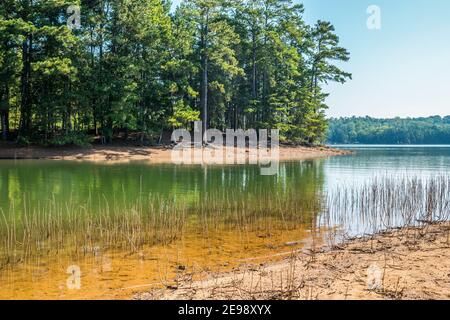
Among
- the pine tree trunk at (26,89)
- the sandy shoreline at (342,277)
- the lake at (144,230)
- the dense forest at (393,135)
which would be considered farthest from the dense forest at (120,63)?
the dense forest at (393,135)

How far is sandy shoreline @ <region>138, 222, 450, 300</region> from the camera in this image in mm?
5434

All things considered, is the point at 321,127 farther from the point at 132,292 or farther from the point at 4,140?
the point at 132,292

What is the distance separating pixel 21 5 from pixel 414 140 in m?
146

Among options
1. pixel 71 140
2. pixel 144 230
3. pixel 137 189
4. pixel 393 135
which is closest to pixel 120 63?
pixel 71 140

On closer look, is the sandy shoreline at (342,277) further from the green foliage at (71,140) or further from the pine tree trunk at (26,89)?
the pine tree trunk at (26,89)

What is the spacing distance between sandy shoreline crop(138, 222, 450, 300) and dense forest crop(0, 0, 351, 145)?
1221 inches

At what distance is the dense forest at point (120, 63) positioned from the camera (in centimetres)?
3506

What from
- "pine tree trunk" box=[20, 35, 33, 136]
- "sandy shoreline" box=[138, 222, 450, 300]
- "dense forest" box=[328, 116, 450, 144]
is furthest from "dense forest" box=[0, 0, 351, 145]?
"dense forest" box=[328, 116, 450, 144]

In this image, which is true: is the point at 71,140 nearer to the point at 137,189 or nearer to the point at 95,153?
the point at 95,153

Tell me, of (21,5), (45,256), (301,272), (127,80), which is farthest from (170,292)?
(21,5)

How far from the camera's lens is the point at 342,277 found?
624cm

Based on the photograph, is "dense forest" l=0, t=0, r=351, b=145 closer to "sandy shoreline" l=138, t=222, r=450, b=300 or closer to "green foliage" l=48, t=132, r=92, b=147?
"green foliage" l=48, t=132, r=92, b=147

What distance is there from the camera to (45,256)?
795cm

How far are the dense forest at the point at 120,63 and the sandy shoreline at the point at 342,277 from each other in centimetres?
3102
